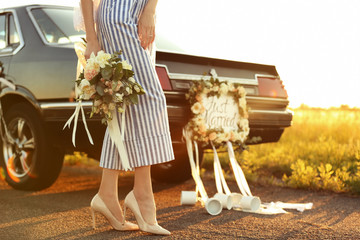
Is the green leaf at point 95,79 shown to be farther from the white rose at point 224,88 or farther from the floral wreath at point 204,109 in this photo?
the white rose at point 224,88

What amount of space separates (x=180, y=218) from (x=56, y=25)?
216cm

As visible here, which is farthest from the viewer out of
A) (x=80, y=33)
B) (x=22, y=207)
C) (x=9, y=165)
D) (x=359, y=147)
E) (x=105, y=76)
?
(x=359, y=147)

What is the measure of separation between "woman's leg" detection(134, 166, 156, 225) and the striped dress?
0.08 m

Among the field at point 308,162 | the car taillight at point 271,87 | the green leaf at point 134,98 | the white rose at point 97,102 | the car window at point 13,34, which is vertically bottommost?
the field at point 308,162

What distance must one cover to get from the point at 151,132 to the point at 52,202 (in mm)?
1559

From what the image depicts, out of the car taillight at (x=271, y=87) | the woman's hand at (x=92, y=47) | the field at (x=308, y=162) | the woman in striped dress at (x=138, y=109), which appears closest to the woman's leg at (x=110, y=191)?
the woman in striped dress at (x=138, y=109)

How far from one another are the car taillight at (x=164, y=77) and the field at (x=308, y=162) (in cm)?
95

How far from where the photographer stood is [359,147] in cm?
611

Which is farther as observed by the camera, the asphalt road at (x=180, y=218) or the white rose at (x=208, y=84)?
the white rose at (x=208, y=84)

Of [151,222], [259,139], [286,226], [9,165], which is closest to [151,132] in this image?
[151,222]

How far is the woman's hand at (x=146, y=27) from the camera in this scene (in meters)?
3.21

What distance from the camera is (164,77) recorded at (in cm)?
415

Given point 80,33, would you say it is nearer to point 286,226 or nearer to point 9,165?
point 9,165

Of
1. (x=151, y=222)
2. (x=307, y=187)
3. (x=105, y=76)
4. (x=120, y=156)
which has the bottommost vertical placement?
(x=307, y=187)
